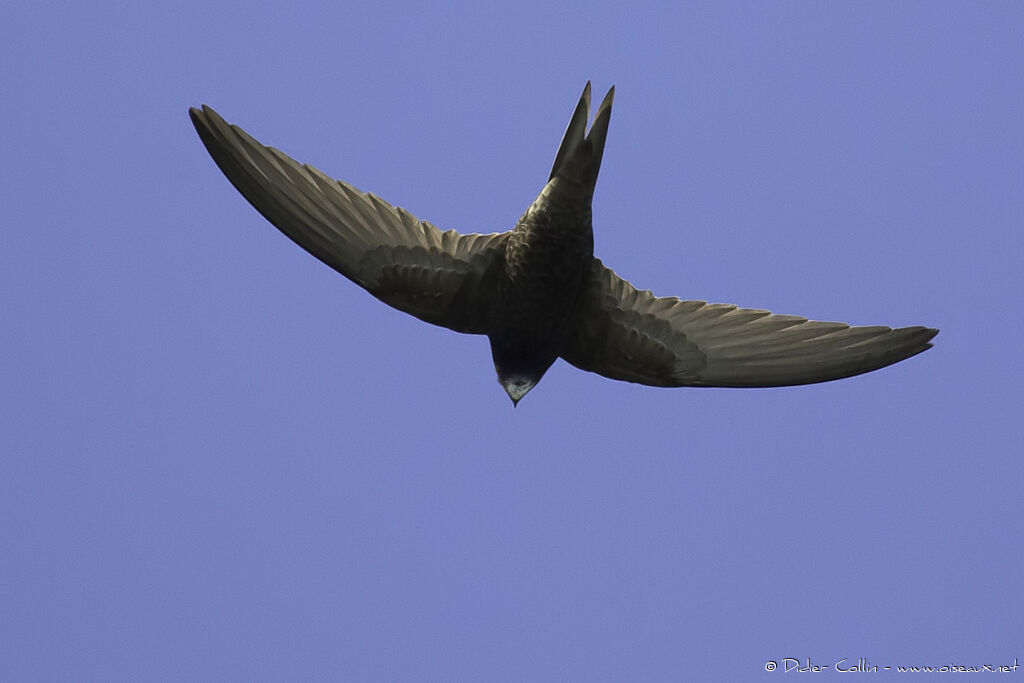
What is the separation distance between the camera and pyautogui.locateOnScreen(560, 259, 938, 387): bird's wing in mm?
10031

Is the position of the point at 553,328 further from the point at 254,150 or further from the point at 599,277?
the point at 254,150

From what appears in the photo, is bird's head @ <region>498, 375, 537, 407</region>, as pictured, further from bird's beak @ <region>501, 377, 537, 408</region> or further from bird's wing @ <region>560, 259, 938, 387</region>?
bird's wing @ <region>560, 259, 938, 387</region>

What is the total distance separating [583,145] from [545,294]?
979mm

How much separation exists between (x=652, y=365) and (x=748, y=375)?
2.00 feet

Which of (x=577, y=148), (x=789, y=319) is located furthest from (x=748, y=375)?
(x=577, y=148)

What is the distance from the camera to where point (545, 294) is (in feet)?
32.3

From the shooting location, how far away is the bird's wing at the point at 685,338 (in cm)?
1003

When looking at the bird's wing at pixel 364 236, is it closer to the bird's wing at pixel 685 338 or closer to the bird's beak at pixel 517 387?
the bird's beak at pixel 517 387

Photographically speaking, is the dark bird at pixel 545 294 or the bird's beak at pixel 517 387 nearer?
the dark bird at pixel 545 294

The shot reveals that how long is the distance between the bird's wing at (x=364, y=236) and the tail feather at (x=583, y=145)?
69cm

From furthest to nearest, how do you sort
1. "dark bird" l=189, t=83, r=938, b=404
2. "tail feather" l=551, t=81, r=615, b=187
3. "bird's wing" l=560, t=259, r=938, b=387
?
1. "bird's wing" l=560, t=259, r=938, b=387
2. "dark bird" l=189, t=83, r=938, b=404
3. "tail feather" l=551, t=81, r=615, b=187

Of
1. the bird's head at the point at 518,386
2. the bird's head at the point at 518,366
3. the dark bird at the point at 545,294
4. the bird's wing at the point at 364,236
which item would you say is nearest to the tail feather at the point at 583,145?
the dark bird at the point at 545,294

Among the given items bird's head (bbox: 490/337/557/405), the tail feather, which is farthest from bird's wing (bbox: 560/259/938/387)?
the tail feather

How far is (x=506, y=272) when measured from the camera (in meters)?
9.91
